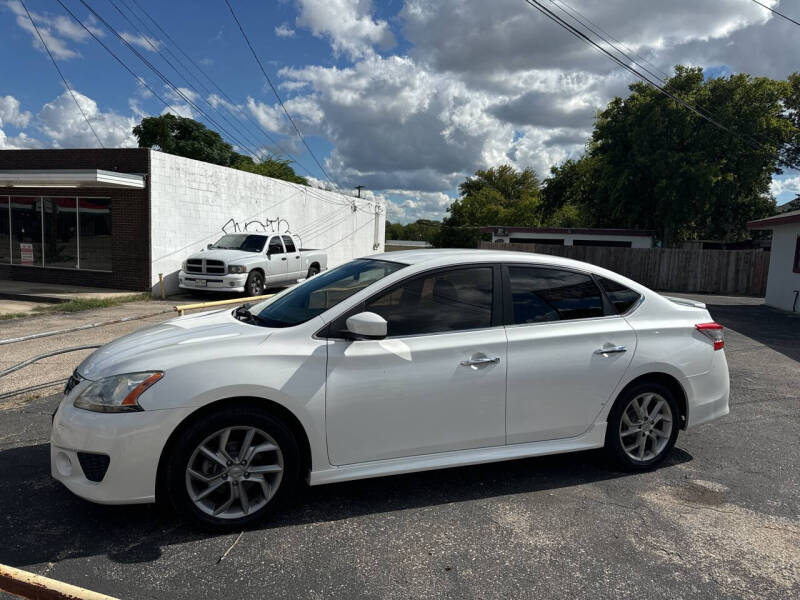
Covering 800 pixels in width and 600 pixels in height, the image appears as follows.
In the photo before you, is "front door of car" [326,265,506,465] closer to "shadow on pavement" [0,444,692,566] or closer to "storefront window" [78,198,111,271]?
"shadow on pavement" [0,444,692,566]

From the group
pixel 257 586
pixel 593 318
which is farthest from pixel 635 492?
pixel 257 586

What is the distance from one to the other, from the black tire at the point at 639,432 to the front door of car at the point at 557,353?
184mm

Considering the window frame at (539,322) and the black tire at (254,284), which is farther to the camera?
the black tire at (254,284)

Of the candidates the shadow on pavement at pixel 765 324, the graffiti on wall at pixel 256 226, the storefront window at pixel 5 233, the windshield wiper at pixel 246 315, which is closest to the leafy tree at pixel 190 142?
the graffiti on wall at pixel 256 226

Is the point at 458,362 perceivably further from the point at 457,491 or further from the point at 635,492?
the point at 635,492

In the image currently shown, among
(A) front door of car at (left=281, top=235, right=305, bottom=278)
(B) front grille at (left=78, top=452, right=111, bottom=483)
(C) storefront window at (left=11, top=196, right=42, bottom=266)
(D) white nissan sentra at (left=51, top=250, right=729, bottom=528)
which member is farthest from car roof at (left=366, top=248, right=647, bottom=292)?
(C) storefront window at (left=11, top=196, right=42, bottom=266)

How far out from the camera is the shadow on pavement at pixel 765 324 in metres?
10.5

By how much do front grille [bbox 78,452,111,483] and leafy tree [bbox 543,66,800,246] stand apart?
3201cm

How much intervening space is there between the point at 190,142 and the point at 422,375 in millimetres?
57721

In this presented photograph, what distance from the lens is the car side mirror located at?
333cm

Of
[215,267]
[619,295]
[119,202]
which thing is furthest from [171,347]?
[119,202]

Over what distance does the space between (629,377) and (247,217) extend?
1896 cm

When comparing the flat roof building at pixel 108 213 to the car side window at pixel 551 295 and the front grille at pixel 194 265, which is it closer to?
the front grille at pixel 194 265

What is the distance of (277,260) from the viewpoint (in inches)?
684
